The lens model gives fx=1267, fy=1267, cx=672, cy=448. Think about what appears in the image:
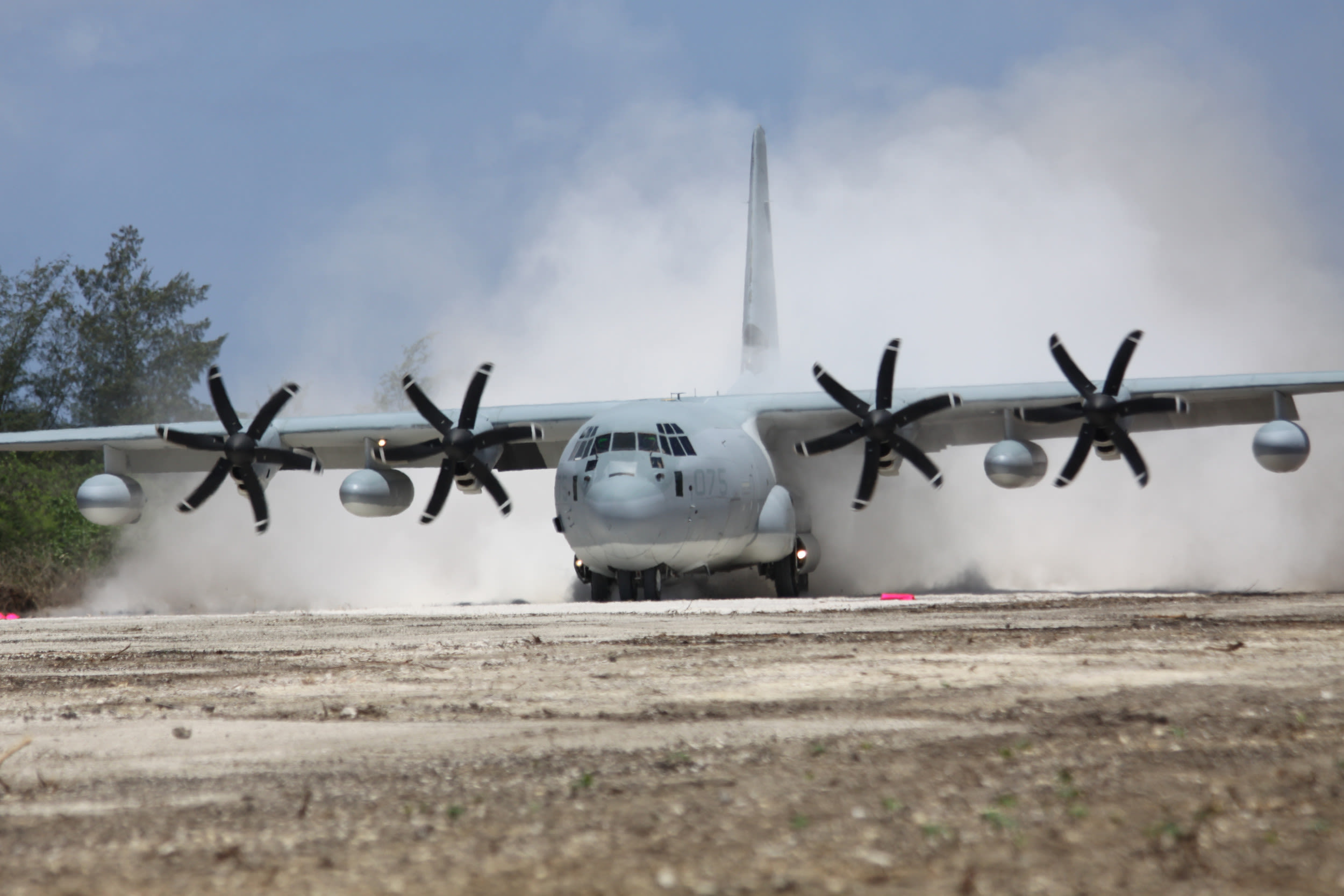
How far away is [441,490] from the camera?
22.2 m

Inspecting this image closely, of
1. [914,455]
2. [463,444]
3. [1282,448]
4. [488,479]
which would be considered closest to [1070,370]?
[914,455]

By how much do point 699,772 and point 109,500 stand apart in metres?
21.2

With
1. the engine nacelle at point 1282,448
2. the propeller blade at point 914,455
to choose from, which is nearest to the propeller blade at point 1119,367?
the engine nacelle at point 1282,448

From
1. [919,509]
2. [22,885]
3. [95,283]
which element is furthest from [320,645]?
[95,283]

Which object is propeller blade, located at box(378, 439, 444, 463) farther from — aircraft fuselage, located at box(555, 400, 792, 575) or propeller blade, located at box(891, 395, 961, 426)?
propeller blade, located at box(891, 395, 961, 426)

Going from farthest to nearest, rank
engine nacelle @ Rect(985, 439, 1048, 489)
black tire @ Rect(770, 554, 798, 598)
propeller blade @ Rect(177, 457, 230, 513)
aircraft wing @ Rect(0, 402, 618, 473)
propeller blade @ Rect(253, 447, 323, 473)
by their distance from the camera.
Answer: aircraft wing @ Rect(0, 402, 618, 473), black tire @ Rect(770, 554, 798, 598), propeller blade @ Rect(253, 447, 323, 473), propeller blade @ Rect(177, 457, 230, 513), engine nacelle @ Rect(985, 439, 1048, 489)

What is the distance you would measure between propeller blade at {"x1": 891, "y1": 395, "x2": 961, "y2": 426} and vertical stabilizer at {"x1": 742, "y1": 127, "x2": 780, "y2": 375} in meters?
7.72

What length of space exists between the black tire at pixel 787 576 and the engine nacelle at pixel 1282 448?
7993mm

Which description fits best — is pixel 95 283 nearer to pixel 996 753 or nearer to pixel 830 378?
pixel 830 378

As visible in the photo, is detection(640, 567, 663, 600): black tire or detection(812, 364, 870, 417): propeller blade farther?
detection(812, 364, 870, 417): propeller blade

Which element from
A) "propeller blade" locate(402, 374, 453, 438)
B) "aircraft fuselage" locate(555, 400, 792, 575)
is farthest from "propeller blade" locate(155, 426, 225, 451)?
"aircraft fuselage" locate(555, 400, 792, 575)

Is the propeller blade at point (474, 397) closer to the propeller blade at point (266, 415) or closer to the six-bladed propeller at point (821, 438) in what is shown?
the six-bladed propeller at point (821, 438)

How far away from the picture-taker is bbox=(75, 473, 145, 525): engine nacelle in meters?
23.0

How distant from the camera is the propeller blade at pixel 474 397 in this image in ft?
72.3
